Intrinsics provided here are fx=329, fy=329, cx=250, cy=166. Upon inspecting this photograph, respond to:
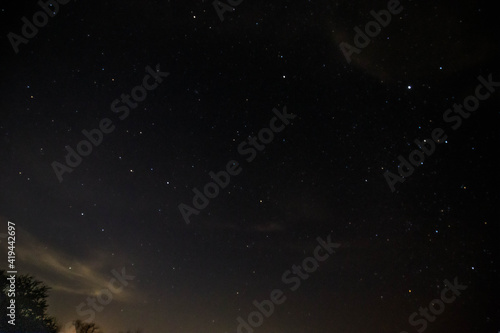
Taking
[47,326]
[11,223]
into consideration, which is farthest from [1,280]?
[11,223]

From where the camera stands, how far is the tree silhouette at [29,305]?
9.66 metres

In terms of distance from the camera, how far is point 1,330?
28.2 feet

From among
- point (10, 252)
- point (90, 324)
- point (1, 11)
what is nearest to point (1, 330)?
point (10, 252)

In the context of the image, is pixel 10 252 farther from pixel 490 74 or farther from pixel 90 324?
pixel 490 74

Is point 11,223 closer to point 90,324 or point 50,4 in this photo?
point 50,4

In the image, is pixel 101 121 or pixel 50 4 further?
pixel 101 121

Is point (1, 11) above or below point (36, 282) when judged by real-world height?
above

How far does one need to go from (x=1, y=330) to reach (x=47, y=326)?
2.32 metres

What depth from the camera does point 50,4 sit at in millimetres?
6320

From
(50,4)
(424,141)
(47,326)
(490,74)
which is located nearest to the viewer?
(50,4)

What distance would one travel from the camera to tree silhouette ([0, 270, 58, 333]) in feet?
31.7

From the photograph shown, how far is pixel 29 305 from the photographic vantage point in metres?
10.5

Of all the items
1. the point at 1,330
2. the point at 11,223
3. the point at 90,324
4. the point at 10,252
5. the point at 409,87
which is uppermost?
the point at 11,223

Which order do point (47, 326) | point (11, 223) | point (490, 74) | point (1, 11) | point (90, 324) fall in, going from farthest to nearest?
point (90, 324) < point (47, 326) < point (490, 74) < point (11, 223) < point (1, 11)
